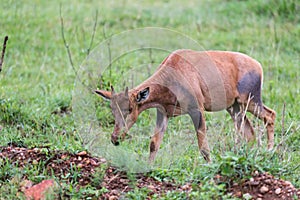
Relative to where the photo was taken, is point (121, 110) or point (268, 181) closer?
point (268, 181)

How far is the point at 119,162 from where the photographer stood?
6.42m

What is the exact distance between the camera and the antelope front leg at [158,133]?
7.34 meters

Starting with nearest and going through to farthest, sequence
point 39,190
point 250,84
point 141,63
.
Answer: point 39,190 < point 250,84 < point 141,63

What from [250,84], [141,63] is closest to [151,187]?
[250,84]

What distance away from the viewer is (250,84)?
792 cm

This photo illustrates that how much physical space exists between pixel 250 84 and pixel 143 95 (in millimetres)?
1642

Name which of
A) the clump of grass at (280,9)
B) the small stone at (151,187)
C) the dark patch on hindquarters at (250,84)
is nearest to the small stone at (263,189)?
the small stone at (151,187)

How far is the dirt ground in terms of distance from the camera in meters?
5.85

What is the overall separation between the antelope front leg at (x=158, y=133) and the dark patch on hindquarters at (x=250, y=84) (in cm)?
106

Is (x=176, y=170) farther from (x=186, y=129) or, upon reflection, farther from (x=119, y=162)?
(x=186, y=129)

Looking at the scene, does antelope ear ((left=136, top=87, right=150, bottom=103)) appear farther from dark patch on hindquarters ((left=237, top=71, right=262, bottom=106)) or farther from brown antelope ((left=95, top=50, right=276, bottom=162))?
dark patch on hindquarters ((left=237, top=71, right=262, bottom=106))

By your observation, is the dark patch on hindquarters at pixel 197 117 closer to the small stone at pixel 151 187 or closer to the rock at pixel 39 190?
the small stone at pixel 151 187

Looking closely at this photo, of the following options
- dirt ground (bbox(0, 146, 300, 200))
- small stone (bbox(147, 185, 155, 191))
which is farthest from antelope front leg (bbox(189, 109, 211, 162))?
small stone (bbox(147, 185, 155, 191))

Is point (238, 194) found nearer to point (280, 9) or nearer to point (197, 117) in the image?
point (197, 117)
